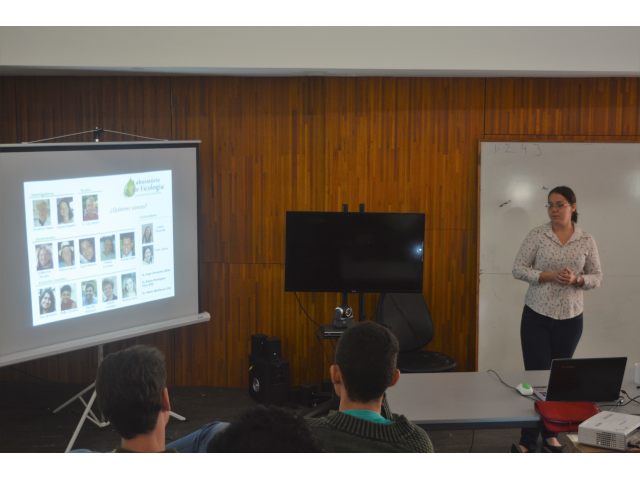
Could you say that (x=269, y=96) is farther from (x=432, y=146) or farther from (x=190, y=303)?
(x=190, y=303)

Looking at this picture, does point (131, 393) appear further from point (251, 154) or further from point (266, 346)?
point (251, 154)

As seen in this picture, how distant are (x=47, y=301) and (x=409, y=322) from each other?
8.35ft

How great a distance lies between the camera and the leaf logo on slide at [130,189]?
3.65 metres

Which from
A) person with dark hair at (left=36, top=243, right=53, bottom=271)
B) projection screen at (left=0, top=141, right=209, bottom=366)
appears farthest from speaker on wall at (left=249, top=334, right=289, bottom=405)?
person with dark hair at (left=36, top=243, right=53, bottom=271)

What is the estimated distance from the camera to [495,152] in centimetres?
430

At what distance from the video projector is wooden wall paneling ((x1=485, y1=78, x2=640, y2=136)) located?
2817 millimetres

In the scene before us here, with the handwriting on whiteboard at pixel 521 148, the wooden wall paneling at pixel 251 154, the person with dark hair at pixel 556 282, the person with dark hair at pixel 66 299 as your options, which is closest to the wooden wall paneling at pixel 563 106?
the handwriting on whiteboard at pixel 521 148

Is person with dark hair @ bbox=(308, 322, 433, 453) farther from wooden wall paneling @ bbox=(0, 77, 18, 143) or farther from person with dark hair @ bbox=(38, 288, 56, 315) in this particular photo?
wooden wall paneling @ bbox=(0, 77, 18, 143)

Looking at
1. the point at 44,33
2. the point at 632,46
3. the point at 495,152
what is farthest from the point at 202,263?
the point at 632,46

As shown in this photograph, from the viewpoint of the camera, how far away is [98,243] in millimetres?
3527

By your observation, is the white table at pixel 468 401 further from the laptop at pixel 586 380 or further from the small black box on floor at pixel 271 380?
the small black box on floor at pixel 271 380

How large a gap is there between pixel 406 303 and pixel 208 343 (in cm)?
174

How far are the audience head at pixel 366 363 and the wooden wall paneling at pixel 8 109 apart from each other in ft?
13.1

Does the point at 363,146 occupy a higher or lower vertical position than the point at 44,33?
lower
